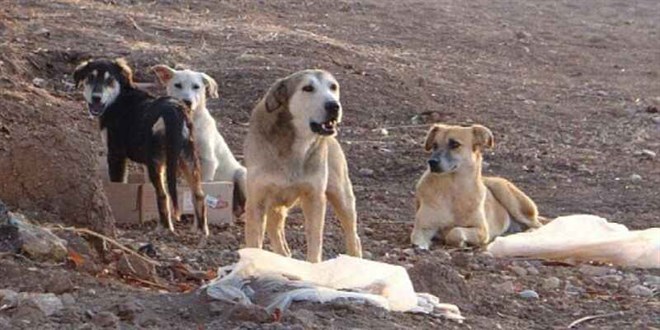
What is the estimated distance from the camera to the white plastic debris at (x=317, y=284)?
638 cm

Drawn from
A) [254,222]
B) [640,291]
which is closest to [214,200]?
[254,222]

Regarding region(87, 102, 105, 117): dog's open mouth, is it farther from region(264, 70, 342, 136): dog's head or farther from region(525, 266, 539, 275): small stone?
region(525, 266, 539, 275): small stone

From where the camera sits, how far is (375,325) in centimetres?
625

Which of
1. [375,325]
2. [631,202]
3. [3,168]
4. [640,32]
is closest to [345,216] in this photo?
[3,168]

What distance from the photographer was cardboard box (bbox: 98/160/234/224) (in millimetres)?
9845

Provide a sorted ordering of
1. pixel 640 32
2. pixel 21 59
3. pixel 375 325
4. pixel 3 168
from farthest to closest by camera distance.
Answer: pixel 640 32, pixel 21 59, pixel 3 168, pixel 375 325

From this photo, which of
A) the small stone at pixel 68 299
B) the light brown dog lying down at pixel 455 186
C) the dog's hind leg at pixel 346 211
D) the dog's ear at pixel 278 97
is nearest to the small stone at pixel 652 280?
the dog's hind leg at pixel 346 211

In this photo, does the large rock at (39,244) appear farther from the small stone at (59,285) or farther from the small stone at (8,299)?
the small stone at (8,299)

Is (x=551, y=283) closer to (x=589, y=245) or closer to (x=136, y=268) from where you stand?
(x=589, y=245)

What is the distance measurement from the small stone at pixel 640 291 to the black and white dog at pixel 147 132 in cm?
282

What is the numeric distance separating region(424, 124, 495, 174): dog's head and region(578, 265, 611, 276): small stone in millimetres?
1741

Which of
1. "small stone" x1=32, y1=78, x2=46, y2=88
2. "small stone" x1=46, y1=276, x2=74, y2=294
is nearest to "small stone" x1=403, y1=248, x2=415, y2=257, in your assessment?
"small stone" x1=46, y1=276, x2=74, y2=294

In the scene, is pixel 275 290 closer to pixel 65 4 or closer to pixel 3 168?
pixel 3 168

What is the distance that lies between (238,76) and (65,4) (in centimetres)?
466
